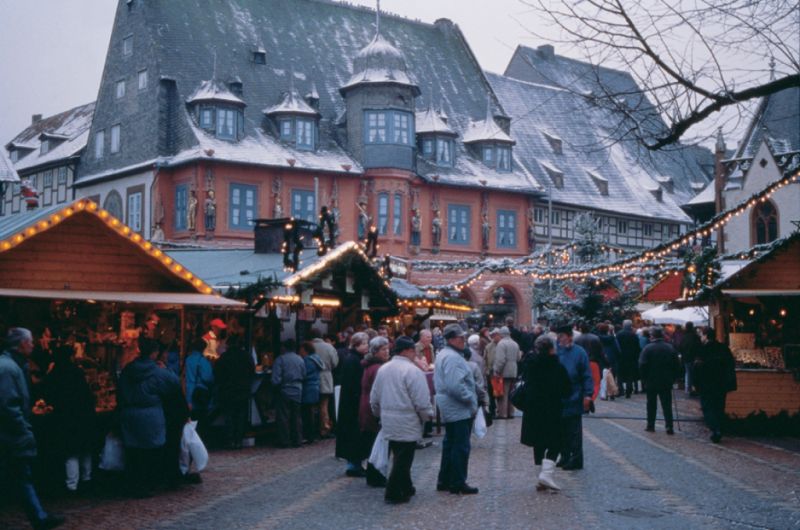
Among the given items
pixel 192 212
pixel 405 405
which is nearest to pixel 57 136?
pixel 192 212

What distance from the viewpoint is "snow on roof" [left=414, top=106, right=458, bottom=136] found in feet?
153

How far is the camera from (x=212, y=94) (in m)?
40.6

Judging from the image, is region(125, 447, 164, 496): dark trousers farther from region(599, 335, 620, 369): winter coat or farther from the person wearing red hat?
region(599, 335, 620, 369): winter coat

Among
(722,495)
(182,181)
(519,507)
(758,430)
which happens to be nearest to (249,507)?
(519,507)

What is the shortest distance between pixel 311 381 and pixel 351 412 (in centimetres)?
426

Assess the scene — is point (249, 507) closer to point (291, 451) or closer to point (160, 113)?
point (291, 451)

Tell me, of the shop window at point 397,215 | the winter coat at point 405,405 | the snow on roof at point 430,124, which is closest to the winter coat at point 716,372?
the winter coat at point 405,405

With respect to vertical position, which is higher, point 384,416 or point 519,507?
point 384,416

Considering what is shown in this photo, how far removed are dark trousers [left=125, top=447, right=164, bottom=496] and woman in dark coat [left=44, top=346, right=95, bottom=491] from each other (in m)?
0.50

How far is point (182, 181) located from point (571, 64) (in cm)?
3344

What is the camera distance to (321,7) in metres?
50.6

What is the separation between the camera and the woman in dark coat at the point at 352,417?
13086 millimetres

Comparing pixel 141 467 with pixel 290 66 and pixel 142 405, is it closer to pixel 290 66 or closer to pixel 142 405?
pixel 142 405

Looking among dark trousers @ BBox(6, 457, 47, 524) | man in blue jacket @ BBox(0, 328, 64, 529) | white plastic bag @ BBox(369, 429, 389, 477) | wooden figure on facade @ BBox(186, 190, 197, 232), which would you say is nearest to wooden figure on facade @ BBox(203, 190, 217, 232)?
wooden figure on facade @ BBox(186, 190, 197, 232)
